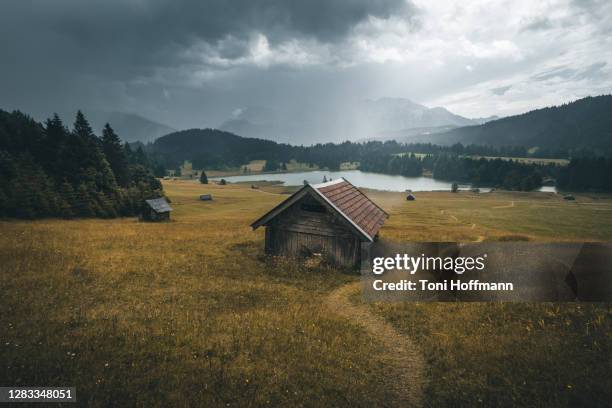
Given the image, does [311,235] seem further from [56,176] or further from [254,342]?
[56,176]

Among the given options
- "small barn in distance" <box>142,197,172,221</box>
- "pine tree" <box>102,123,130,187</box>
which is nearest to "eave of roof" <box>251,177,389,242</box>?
"small barn in distance" <box>142,197,172,221</box>

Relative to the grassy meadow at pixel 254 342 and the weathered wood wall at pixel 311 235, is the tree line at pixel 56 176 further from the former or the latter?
the weathered wood wall at pixel 311 235

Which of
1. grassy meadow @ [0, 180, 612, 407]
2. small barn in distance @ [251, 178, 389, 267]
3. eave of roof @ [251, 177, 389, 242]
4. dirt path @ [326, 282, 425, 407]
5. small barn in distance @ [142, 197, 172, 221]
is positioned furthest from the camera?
small barn in distance @ [142, 197, 172, 221]

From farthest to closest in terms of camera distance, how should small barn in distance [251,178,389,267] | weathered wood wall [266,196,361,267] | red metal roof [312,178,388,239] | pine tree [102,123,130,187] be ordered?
1. pine tree [102,123,130,187]
2. red metal roof [312,178,388,239]
3. weathered wood wall [266,196,361,267]
4. small barn in distance [251,178,389,267]

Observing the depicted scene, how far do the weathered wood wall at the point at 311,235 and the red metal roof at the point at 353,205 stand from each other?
30.1 inches

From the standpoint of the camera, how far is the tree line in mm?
40344

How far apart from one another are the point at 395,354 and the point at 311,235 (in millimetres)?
10041

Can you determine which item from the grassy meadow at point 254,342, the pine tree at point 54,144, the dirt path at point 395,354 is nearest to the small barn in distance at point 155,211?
the pine tree at point 54,144

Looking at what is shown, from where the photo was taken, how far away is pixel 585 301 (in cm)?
1089

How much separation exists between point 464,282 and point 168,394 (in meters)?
A: 12.8

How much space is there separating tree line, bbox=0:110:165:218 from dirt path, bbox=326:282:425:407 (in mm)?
47663

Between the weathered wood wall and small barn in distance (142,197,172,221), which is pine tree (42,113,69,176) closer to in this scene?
small barn in distance (142,197,172,221)

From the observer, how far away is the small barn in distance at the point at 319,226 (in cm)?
1750

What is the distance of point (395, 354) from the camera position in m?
9.00
